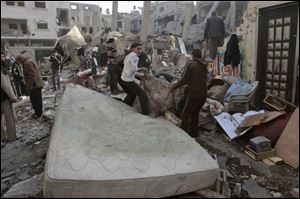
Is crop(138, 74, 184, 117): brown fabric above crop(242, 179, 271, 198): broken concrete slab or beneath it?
above

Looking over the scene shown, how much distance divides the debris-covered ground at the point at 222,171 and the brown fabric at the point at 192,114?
9.3 inches

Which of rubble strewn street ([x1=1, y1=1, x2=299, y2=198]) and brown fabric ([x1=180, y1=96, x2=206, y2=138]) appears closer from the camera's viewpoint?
rubble strewn street ([x1=1, y1=1, x2=299, y2=198])

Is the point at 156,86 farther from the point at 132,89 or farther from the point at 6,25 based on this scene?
the point at 6,25

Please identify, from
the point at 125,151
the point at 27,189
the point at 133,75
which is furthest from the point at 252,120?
the point at 27,189

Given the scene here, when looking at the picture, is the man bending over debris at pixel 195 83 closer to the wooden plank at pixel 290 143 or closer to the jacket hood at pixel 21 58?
the wooden plank at pixel 290 143

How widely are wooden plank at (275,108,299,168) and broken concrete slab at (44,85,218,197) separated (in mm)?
1460

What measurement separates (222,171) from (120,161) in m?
1.48

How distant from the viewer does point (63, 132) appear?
3748 mm

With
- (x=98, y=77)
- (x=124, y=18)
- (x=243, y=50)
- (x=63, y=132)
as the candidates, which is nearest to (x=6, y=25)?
(x=124, y=18)

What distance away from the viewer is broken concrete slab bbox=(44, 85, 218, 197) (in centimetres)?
297

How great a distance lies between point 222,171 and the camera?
3.94m

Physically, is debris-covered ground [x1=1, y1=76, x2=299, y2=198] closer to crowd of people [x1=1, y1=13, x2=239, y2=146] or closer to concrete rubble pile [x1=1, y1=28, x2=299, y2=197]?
concrete rubble pile [x1=1, y1=28, x2=299, y2=197]

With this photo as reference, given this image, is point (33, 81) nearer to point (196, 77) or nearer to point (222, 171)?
point (196, 77)

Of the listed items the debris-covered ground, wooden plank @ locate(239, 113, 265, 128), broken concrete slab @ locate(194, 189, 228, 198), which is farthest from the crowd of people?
broken concrete slab @ locate(194, 189, 228, 198)
